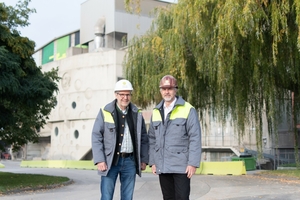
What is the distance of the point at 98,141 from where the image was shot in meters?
5.62

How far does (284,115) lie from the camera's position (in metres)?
17.4

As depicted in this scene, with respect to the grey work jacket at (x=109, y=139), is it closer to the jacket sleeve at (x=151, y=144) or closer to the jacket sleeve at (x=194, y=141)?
the jacket sleeve at (x=151, y=144)

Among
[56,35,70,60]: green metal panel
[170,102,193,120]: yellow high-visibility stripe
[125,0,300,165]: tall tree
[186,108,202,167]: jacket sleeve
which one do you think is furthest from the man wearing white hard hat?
[56,35,70,60]: green metal panel

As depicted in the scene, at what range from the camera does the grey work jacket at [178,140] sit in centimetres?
527

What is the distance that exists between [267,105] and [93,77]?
1501 inches

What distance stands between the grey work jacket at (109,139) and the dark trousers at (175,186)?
0.45 meters

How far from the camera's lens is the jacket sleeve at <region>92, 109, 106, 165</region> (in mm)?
5535

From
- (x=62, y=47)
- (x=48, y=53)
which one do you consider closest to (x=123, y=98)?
(x=62, y=47)

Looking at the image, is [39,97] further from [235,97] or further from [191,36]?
[235,97]

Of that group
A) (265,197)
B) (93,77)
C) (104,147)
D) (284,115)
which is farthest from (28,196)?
(93,77)

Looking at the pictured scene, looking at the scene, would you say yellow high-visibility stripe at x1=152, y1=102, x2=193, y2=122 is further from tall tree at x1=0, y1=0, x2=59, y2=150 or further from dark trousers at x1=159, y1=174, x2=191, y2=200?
tall tree at x1=0, y1=0, x2=59, y2=150

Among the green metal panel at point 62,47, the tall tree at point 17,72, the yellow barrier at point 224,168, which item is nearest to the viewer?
the tall tree at point 17,72

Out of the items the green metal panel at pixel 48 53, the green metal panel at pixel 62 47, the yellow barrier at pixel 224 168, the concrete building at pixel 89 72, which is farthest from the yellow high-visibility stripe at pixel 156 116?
the green metal panel at pixel 48 53

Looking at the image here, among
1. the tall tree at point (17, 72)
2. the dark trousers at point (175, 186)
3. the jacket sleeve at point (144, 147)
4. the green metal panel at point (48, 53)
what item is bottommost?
the dark trousers at point (175, 186)
